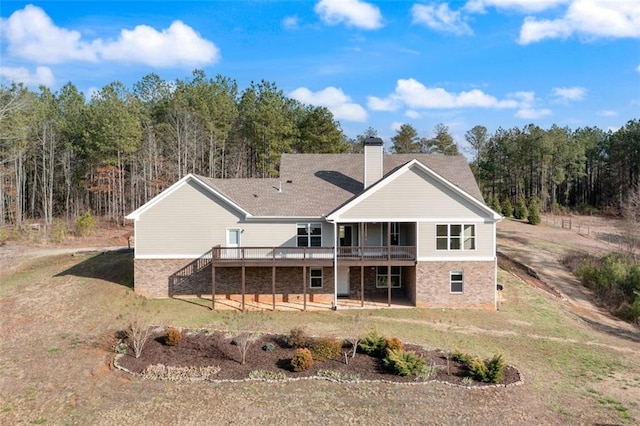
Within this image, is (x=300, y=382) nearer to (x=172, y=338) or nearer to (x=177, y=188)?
(x=172, y=338)

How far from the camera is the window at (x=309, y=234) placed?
2433 cm

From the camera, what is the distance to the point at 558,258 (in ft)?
115

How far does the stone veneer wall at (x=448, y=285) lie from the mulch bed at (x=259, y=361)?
625 centimetres

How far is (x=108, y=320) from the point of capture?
19828 mm

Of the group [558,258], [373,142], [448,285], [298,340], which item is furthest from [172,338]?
[558,258]

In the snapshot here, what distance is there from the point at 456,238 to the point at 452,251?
0.70 meters

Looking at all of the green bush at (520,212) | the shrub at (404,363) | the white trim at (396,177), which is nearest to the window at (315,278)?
the white trim at (396,177)

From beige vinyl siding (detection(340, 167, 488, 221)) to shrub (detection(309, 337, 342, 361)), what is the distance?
798 centimetres

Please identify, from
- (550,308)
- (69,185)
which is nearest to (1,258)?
(69,185)

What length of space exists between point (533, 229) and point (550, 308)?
87.6ft

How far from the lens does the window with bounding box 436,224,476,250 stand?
76.3ft

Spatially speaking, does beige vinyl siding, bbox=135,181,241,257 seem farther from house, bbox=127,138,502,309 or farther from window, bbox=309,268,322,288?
window, bbox=309,268,322,288

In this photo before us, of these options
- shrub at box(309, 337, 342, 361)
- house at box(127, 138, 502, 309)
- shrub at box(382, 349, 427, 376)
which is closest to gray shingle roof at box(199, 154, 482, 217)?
house at box(127, 138, 502, 309)

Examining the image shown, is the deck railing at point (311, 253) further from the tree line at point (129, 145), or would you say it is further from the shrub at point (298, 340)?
the tree line at point (129, 145)
